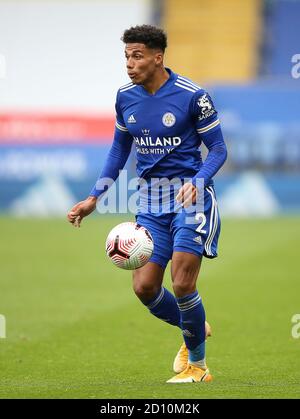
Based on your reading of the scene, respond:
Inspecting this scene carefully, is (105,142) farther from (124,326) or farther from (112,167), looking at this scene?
(112,167)

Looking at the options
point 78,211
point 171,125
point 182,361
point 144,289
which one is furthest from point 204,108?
point 182,361

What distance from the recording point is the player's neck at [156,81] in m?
8.30

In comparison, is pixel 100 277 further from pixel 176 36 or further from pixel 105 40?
→ pixel 176 36

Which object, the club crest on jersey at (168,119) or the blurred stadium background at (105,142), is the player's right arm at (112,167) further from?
the blurred stadium background at (105,142)

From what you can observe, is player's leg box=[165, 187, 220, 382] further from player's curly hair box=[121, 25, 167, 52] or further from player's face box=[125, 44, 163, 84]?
player's curly hair box=[121, 25, 167, 52]

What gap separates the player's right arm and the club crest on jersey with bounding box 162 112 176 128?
0.52 m

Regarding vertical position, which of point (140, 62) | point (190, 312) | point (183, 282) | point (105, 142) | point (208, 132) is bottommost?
point (105, 142)

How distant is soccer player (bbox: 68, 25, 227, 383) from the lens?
8.09m

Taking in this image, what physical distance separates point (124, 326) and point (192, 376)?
12.5ft

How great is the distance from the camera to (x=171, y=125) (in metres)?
8.20

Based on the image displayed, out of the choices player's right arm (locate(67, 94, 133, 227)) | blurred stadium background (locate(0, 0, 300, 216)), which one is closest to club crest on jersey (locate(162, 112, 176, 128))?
player's right arm (locate(67, 94, 133, 227))

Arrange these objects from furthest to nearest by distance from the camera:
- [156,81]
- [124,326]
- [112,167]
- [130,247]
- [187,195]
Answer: [124,326] → [112,167] → [156,81] → [130,247] → [187,195]

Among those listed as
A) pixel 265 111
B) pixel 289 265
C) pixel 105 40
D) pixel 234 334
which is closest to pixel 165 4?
pixel 105 40

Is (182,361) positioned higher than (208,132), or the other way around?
(208,132)
